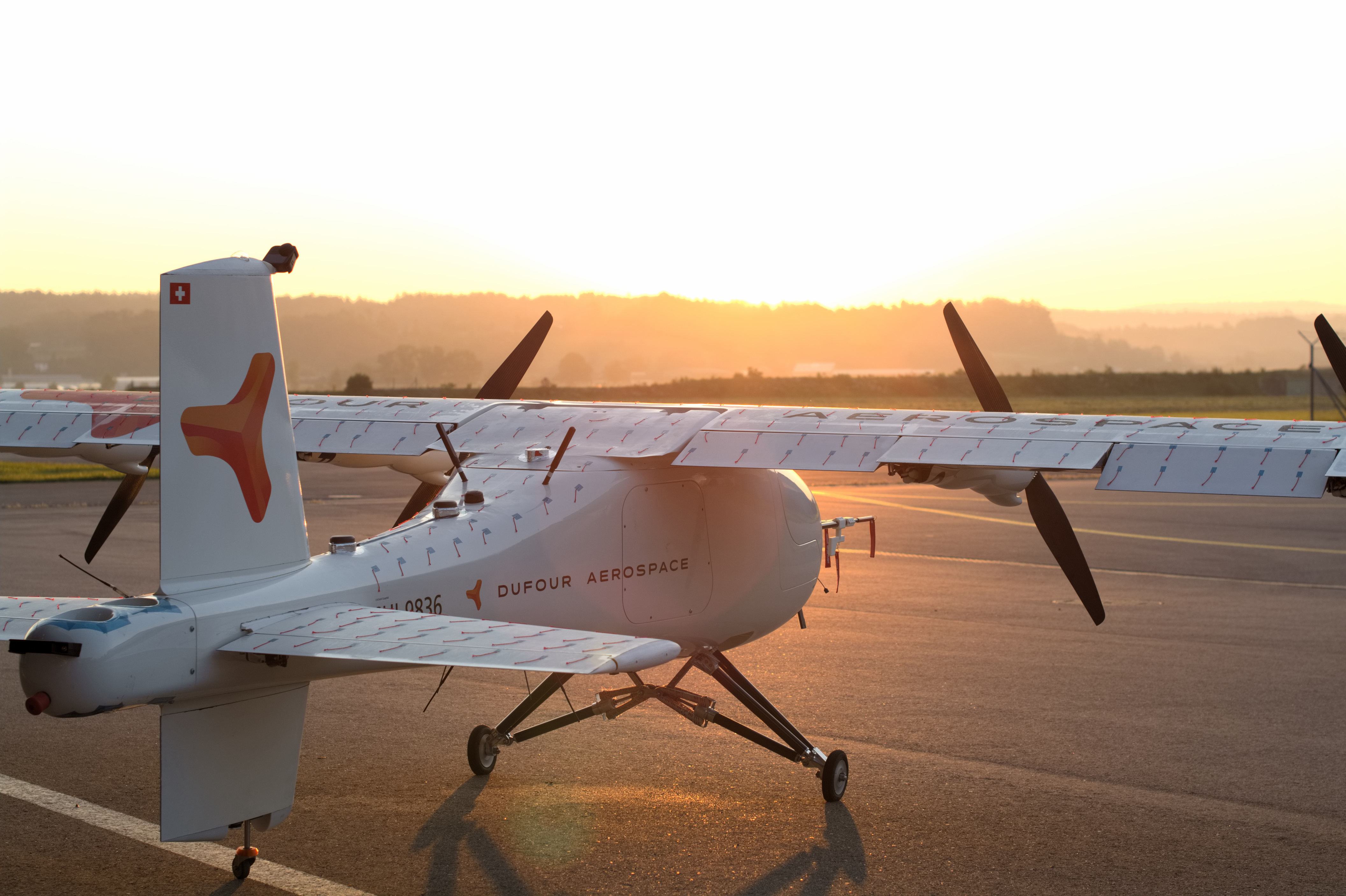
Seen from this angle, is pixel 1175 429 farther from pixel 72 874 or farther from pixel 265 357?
pixel 72 874

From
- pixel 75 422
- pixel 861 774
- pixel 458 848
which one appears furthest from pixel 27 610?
pixel 861 774

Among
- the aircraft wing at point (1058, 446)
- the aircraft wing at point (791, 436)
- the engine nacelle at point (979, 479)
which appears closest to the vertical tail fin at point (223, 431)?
the aircraft wing at point (791, 436)

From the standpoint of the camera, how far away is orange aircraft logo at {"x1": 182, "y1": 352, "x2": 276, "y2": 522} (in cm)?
596

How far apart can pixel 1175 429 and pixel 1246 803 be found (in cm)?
357

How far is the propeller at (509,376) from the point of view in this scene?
35.8ft

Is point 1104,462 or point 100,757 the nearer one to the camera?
point 1104,462

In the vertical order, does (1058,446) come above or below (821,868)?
above

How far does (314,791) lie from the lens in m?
9.23

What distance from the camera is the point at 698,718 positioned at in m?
8.99

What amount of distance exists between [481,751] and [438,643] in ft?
15.6

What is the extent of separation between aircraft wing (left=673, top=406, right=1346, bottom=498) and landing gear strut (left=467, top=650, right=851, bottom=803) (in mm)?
2062

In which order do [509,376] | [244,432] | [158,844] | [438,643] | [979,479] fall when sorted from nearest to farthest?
1. [438,643]
2. [244,432]
3. [158,844]
4. [979,479]
5. [509,376]

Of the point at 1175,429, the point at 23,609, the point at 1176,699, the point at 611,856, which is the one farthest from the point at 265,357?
the point at 1176,699

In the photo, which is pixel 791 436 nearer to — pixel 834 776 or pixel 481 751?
pixel 834 776
